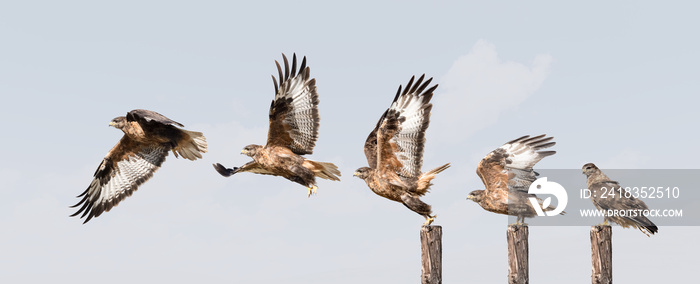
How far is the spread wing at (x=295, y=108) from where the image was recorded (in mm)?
16031

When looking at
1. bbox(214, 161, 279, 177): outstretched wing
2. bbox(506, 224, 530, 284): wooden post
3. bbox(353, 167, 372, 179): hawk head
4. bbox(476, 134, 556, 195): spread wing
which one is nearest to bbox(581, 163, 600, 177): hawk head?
bbox(476, 134, 556, 195): spread wing

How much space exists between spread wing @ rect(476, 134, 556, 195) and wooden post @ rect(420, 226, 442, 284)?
182 centimetres

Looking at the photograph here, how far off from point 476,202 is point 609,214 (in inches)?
105

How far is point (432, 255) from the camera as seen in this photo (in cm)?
1436

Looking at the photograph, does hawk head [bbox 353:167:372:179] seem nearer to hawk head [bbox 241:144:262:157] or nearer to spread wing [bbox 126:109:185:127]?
hawk head [bbox 241:144:262:157]

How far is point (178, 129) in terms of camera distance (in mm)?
17703

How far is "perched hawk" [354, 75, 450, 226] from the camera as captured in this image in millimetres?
15195

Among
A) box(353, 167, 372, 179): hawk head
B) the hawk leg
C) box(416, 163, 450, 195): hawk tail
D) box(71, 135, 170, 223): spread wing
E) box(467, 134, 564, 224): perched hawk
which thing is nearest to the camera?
the hawk leg

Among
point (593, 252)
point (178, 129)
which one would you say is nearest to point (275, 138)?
point (178, 129)

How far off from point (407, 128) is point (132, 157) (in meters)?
8.00

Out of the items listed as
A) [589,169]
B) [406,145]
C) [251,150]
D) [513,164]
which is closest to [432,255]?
[406,145]

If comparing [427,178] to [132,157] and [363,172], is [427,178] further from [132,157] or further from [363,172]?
[132,157]

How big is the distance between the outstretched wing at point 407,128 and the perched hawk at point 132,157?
16.2ft

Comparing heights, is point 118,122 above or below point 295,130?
above
